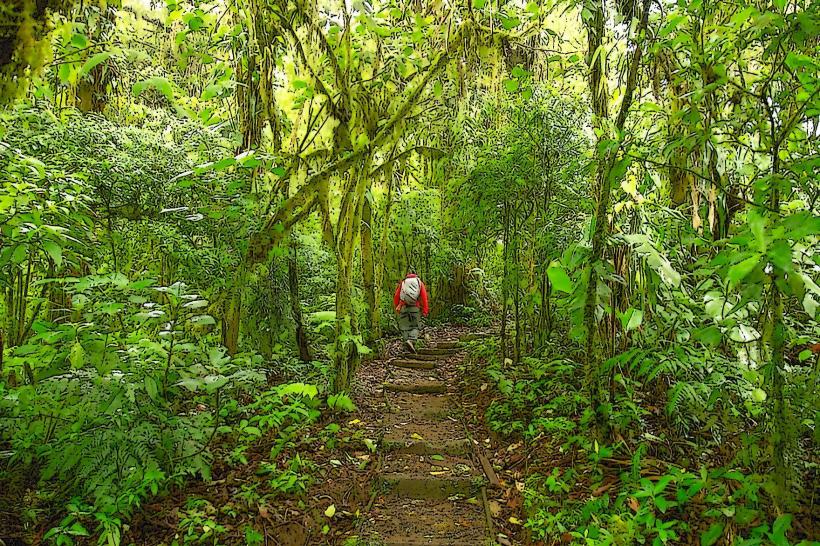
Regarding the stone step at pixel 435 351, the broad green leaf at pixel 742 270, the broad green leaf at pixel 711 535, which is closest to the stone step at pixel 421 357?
the stone step at pixel 435 351

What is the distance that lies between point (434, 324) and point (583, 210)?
8.66 metres

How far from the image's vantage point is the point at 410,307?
1068 cm

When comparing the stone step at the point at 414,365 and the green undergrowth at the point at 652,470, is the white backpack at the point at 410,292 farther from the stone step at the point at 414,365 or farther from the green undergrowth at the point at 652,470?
the green undergrowth at the point at 652,470

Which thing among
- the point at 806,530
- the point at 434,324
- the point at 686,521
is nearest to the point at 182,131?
the point at 686,521

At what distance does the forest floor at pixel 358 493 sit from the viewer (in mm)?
4023

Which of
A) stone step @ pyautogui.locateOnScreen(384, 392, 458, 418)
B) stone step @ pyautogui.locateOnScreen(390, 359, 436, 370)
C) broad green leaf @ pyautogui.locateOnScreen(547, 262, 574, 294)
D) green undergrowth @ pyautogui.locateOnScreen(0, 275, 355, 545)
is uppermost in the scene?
broad green leaf @ pyautogui.locateOnScreen(547, 262, 574, 294)

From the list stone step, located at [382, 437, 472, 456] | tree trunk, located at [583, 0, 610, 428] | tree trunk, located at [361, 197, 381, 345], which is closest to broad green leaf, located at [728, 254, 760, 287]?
tree trunk, located at [583, 0, 610, 428]

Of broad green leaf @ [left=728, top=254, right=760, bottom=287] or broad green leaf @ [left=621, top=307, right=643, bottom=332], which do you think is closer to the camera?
broad green leaf @ [left=728, top=254, right=760, bottom=287]

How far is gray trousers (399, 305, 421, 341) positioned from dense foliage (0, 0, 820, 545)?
2.69 metres

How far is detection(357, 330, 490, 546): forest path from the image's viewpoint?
14.0ft

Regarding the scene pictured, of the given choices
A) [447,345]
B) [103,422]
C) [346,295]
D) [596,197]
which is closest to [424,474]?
[346,295]

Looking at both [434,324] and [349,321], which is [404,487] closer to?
[349,321]

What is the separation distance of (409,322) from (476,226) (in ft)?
10.1

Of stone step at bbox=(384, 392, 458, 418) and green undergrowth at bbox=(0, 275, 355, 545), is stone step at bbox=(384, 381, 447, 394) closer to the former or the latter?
stone step at bbox=(384, 392, 458, 418)
